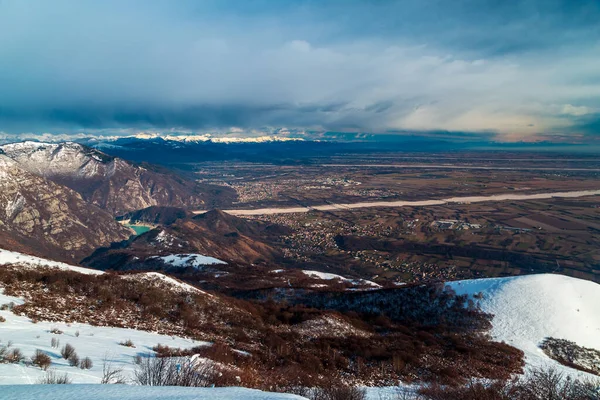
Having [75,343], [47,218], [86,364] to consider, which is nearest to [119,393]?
[86,364]

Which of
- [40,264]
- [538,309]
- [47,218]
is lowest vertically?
[47,218]

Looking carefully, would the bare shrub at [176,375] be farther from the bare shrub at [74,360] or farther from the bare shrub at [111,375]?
the bare shrub at [74,360]

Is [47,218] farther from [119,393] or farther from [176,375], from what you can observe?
[119,393]

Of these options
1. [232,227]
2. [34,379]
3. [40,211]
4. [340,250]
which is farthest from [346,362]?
[40,211]

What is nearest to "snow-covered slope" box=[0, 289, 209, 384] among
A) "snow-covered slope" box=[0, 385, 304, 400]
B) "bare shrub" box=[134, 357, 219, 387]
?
"bare shrub" box=[134, 357, 219, 387]

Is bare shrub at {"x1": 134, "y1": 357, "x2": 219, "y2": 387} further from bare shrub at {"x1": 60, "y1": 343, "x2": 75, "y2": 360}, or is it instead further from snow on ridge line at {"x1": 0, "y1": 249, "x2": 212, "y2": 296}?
snow on ridge line at {"x1": 0, "y1": 249, "x2": 212, "y2": 296}

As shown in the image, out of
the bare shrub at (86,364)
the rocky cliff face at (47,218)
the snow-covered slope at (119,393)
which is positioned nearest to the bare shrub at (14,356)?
the bare shrub at (86,364)
